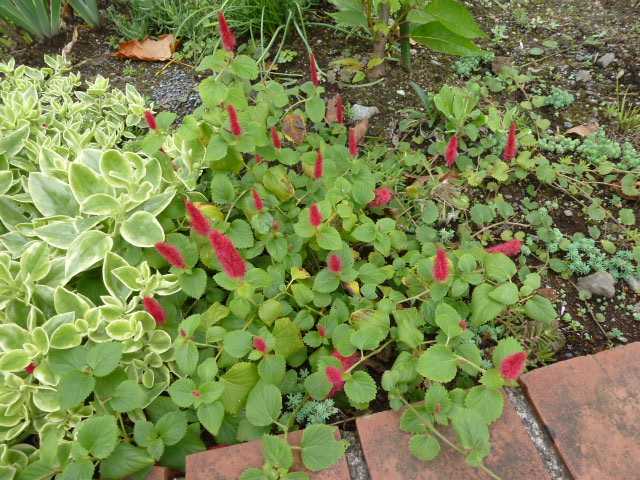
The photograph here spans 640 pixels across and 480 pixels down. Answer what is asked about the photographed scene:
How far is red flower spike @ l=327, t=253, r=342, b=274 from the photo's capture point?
146cm

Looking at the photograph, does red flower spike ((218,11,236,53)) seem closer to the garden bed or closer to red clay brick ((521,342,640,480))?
the garden bed

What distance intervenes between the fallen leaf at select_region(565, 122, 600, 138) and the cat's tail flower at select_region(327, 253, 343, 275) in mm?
1325

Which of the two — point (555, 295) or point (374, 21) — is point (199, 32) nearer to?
point (374, 21)

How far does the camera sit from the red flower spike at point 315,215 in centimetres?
141

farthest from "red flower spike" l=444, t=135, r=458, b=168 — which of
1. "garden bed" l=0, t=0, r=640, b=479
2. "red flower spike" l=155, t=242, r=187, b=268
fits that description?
"red flower spike" l=155, t=242, r=187, b=268

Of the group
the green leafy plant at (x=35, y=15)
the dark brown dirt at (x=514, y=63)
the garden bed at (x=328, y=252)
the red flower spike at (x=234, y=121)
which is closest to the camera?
the garden bed at (x=328, y=252)

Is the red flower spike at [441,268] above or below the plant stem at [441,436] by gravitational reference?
above

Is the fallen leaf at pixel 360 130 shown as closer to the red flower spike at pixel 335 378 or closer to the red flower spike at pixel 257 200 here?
the red flower spike at pixel 257 200

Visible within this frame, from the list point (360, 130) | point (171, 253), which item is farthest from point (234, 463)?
point (360, 130)

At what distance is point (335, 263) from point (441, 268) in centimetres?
32

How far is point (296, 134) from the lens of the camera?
1960mm

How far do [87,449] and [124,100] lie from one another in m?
1.62

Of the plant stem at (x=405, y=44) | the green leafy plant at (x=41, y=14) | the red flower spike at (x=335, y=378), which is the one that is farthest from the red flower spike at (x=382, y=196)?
the green leafy plant at (x=41, y=14)

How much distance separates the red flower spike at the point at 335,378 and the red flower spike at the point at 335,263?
0.31 meters
